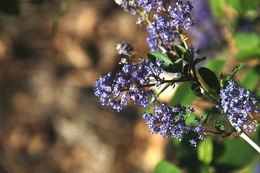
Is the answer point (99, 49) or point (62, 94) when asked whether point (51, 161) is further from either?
point (99, 49)

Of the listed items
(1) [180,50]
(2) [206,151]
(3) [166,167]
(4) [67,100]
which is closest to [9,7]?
(3) [166,167]

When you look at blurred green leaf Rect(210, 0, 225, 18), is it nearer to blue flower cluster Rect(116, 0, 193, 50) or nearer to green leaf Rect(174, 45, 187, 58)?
blue flower cluster Rect(116, 0, 193, 50)

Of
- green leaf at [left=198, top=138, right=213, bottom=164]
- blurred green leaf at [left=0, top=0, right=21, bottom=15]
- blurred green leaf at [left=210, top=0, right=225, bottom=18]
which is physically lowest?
green leaf at [left=198, top=138, right=213, bottom=164]

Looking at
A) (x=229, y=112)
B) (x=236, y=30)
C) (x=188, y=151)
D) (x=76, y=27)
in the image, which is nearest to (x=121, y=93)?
(x=229, y=112)

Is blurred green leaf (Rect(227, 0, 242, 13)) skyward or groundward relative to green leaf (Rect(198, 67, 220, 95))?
A: skyward

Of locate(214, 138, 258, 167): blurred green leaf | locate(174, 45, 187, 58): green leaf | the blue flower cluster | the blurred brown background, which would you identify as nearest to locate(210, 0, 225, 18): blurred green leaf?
locate(214, 138, 258, 167): blurred green leaf

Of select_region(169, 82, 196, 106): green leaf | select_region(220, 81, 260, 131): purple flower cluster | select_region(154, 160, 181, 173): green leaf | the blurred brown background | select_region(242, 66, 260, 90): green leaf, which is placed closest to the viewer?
select_region(220, 81, 260, 131): purple flower cluster

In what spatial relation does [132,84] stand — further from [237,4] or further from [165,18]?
[237,4]
